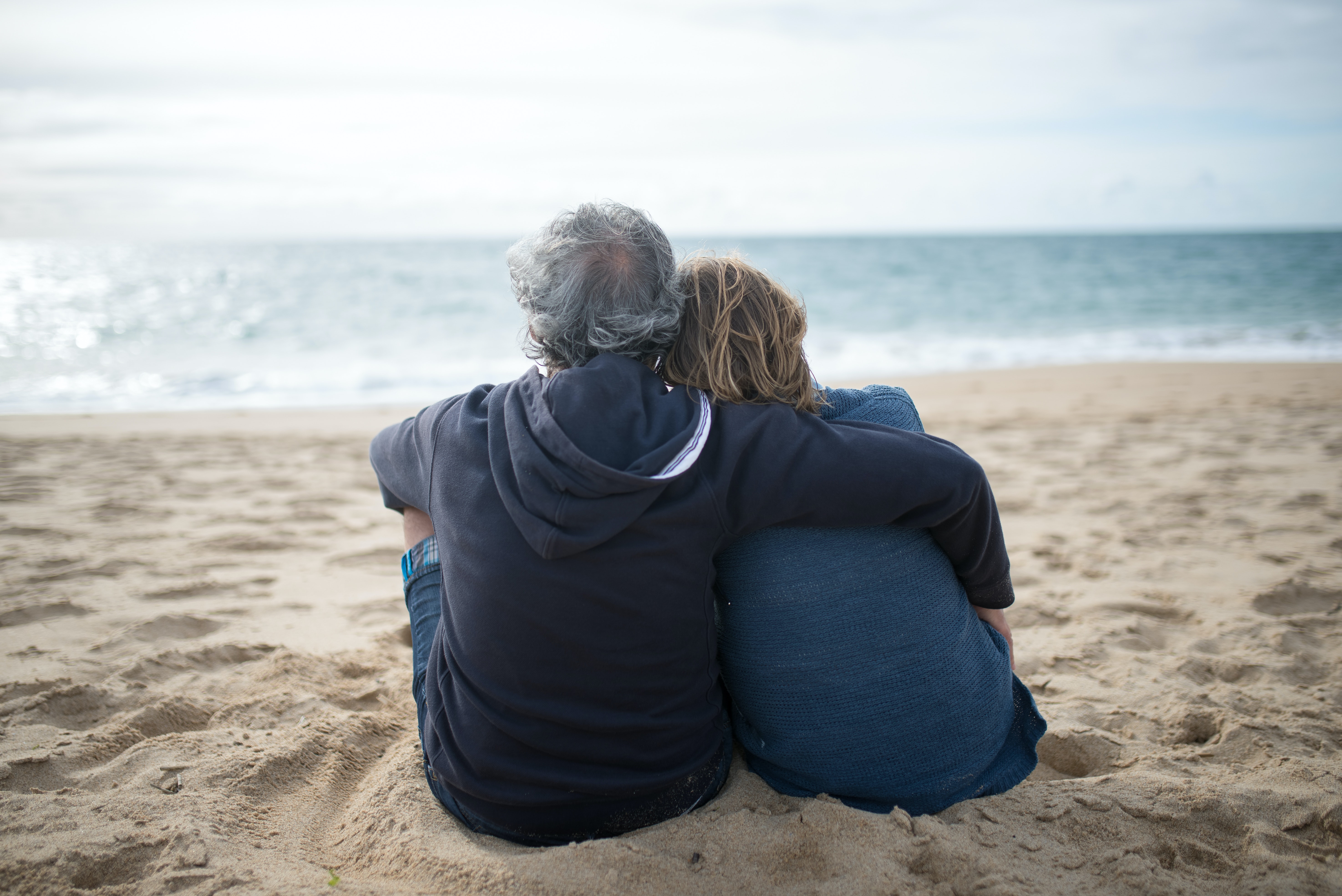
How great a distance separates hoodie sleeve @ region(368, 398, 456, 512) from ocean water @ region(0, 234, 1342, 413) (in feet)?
2.28

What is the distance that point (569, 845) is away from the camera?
1.49 meters

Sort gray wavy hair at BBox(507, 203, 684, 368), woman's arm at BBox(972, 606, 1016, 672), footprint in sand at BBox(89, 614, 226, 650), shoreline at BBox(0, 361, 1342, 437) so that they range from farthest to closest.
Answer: shoreline at BBox(0, 361, 1342, 437) → footprint in sand at BBox(89, 614, 226, 650) → woman's arm at BBox(972, 606, 1016, 672) → gray wavy hair at BBox(507, 203, 684, 368)

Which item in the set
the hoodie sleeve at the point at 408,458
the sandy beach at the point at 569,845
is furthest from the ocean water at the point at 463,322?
the sandy beach at the point at 569,845

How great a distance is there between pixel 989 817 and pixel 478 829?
3.39 ft

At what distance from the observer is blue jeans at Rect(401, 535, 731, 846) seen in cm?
156

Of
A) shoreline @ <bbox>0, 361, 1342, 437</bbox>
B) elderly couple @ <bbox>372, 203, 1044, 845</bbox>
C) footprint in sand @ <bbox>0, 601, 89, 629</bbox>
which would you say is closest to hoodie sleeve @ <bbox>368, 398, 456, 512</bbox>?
elderly couple @ <bbox>372, 203, 1044, 845</bbox>

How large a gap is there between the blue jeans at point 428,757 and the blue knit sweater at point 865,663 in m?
0.21

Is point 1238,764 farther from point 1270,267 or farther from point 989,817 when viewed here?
point 1270,267

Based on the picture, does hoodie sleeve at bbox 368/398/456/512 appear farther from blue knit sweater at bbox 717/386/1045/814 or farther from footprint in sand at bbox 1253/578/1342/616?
footprint in sand at bbox 1253/578/1342/616

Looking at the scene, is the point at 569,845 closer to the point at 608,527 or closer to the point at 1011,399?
the point at 608,527

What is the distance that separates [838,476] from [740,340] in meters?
0.33

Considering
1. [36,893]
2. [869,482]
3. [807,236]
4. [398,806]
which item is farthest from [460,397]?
[807,236]

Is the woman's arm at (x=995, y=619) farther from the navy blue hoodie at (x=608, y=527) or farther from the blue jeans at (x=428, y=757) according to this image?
the blue jeans at (x=428, y=757)

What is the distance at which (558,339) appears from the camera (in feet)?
5.09
